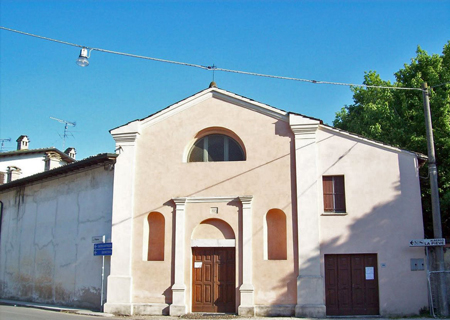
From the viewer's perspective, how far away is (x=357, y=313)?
1509 cm

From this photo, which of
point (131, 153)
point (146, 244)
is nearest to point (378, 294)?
point (146, 244)

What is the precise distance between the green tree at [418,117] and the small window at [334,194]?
16.4 feet

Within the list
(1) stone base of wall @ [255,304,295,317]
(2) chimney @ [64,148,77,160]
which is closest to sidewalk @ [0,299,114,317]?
(1) stone base of wall @ [255,304,295,317]

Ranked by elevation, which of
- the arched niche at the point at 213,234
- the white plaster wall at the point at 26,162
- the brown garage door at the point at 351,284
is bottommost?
the brown garage door at the point at 351,284

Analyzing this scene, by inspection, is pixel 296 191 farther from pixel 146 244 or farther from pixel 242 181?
pixel 146 244

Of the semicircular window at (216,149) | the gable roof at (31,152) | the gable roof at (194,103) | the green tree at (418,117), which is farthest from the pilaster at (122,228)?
the gable roof at (31,152)

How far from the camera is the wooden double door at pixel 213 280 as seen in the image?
15.7 m

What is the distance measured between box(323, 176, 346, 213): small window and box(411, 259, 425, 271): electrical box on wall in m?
2.67

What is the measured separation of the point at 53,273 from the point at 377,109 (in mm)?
16555

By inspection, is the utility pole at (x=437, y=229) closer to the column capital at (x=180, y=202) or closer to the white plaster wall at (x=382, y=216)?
the white plaster wall at (x=382, y=216)

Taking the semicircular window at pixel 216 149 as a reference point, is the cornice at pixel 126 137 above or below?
above

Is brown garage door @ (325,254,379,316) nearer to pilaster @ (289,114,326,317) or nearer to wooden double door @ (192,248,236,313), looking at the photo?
pilaster @ (289,114,326,317)

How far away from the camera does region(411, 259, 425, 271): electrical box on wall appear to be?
49.0 feet

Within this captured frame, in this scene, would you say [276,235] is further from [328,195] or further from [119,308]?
[119,308]
